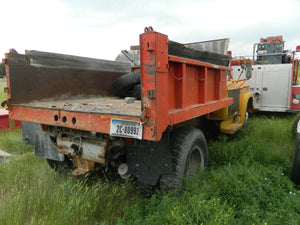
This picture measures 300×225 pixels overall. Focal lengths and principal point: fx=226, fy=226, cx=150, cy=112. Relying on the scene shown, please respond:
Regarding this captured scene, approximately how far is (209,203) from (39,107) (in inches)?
77.0

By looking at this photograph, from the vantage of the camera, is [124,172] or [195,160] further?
[195,160]

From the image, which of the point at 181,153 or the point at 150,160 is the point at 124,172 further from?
the point at 181,153

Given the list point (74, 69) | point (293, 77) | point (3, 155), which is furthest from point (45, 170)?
point (293, 77)

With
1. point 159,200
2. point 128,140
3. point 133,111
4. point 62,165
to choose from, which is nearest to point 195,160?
point 159,200

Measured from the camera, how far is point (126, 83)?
11.4ft

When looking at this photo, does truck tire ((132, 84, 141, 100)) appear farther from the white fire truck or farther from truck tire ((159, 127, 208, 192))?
the white fire truck

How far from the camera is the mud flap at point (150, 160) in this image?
88.5 inches

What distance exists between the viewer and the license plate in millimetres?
1849

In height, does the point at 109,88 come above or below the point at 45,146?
above

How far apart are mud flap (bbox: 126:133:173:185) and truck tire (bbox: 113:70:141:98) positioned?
1268 millimetres

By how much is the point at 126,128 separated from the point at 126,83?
5.57 ft

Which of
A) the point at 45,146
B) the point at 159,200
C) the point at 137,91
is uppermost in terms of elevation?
the point at 137,91

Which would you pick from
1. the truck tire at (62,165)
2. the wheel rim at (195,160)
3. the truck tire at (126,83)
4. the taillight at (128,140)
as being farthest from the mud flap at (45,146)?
the wheel rim at (195,160)

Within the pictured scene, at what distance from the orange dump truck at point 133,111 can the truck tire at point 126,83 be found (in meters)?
0.54
